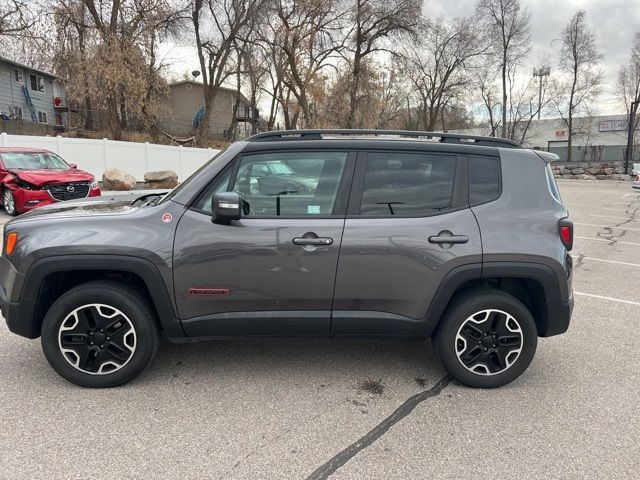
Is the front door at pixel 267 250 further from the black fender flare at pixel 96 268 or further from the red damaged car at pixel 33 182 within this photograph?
the red damaged car at pixel 33 182

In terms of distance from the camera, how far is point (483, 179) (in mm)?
3361

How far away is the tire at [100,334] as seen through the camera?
3148mm

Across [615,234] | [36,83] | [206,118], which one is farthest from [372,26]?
[36,83]

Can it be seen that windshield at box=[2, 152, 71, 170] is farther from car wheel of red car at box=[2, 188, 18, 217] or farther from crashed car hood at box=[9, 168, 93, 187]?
car wheel of red car at box=[2, 188, 18, 217]

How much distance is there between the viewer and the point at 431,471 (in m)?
2.48

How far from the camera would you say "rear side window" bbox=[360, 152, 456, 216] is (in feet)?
10.7

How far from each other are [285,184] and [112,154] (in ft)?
63.1

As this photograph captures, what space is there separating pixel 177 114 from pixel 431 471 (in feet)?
176

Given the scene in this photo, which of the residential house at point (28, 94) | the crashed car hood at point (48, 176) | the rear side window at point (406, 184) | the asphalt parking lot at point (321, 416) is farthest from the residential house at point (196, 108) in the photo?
the rear side window at point (406, 184)

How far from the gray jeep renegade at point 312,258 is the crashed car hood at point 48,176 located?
825 cm

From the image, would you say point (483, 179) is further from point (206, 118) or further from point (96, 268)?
point (206, 118)

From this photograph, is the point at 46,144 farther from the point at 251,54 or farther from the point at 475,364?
the point at 475,364

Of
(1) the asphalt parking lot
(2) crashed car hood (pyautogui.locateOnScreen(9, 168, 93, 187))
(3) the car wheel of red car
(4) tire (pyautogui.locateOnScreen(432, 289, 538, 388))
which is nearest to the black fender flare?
(1) the asphalt parking lot

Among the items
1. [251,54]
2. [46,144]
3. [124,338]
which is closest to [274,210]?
[124,338]
